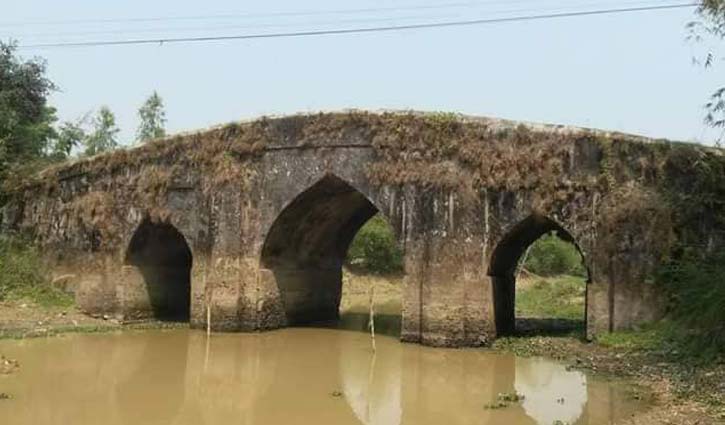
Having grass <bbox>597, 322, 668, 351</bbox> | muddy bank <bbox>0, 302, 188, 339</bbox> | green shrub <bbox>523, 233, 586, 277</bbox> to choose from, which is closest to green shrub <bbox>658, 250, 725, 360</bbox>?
grass <bbox>597, 322, 668, 351</bbox>

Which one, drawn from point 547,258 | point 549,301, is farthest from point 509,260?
point 547,258

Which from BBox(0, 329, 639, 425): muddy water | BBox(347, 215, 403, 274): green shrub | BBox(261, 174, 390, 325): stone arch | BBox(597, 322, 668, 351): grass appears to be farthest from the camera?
BBox(347, 215, 403, 274): green shrub

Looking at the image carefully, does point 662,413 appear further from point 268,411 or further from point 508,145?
point 508,145

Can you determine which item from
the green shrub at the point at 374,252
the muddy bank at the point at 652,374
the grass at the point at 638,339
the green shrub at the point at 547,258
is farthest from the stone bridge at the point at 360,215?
the green shrub at the point at 547,258

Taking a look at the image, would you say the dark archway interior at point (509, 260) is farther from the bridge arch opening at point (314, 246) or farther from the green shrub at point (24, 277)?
the green shrub at point (24, 277)

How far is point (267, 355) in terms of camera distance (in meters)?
14.9

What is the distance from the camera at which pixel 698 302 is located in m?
13.0

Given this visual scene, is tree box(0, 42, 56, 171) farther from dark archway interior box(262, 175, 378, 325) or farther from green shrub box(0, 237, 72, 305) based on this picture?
dark archway interior box(262, 175, 378, 325)

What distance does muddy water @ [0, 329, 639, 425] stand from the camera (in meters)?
9.98

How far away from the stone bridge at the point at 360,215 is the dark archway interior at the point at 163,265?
0.05 metres

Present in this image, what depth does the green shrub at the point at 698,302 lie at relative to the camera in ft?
39.0

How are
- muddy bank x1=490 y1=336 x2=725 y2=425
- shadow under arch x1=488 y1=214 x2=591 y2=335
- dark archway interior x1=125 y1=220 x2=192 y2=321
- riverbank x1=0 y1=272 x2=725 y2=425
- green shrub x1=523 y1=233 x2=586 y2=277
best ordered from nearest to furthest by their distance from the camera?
muddy bank x1=490 y1=336 x2=725 y2=425 < riverbank x1=0 y1=272 x2=725 y2=425 < shadow under arch x1=488 y1=214 x2=591 y2=335 < dark archway interior x1=125 y1=220 x2=192 y2=321 < green shrub x1=523 y1=233 x2=586 y2=277

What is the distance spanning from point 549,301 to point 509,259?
8.11 meters

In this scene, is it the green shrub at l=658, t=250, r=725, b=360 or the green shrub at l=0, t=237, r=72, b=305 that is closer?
the green shrub at l=658, t=250, r=725, b=360
